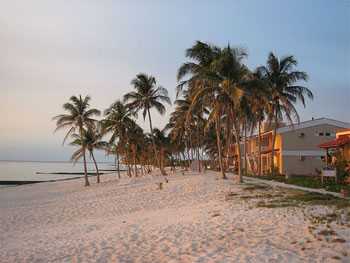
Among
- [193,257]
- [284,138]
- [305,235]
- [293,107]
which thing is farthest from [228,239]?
[284,138]

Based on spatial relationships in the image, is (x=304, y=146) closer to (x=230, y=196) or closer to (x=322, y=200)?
(x=230, y=196)

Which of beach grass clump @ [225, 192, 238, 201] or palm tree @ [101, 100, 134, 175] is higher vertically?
palm tree @ [101, 100, 134, 175]

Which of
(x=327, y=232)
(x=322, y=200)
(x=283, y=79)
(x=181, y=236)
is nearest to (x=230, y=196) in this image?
(x=322, y=200)

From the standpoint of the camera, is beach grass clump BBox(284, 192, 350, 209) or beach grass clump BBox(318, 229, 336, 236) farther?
beach grass clump BBox(284, 192, 350, 209)

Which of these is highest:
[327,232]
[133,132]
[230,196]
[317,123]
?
[317,123]

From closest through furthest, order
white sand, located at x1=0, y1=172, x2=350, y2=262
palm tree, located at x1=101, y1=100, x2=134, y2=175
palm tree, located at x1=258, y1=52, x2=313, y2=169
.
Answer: white sand, located at x1=0, y1=172, x2=350, y2=262 < palm tree, located at x1=258, y1=52, x2=313, y2=169 < palm tree, located at x1=101, y1=100, x2=134, y2=175

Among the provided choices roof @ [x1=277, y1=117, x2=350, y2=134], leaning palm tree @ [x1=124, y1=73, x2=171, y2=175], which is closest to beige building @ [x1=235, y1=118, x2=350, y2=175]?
roof @ [x1=277, y1=117, x2=350, y2=134]

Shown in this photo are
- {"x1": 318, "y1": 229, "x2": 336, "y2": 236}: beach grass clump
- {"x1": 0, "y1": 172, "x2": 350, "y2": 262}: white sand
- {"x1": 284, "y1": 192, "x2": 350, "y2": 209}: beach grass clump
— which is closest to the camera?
{"x1": 0, "y1": 172, "x2": 350, "y2": 262}: white sand

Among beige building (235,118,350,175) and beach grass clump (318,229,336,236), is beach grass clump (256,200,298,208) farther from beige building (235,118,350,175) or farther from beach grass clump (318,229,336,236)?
beige building (235,118,350,175)

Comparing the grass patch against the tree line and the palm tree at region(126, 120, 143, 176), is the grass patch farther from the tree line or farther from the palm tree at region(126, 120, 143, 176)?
the palm tree at region(126, 120, 143, 176)

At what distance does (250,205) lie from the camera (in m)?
10.5

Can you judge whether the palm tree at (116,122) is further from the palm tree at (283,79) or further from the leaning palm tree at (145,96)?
the palm tree at (283,79)

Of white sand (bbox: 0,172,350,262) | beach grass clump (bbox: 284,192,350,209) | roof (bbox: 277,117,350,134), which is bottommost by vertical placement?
white sand (bbox: 0,172,350,262)

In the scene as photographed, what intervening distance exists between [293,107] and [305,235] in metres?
18.4
